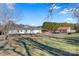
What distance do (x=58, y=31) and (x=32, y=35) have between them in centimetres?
26

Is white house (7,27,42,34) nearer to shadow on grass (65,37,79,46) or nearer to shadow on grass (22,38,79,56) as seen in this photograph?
shadow on grass (22,38,79,56)

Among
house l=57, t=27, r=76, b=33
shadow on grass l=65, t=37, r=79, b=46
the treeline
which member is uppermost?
the treeline

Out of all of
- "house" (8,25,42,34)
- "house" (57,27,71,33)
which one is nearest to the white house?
"house" (8,25,42,34)

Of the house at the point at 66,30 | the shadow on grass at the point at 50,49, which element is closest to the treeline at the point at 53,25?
the house at the point at 66,30

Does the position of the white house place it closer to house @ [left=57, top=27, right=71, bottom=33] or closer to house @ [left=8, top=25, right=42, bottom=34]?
house @ [left=8, top=25, right=42, bottom=34]

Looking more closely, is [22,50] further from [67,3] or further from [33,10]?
[67,3]

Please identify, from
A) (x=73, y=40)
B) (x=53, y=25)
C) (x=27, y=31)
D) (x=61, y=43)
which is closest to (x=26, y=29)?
(x=27, y=31)

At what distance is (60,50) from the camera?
1.98 m

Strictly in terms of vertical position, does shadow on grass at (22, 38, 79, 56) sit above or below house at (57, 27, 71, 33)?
below

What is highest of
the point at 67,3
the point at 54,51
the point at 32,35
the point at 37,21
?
the point at 67,3

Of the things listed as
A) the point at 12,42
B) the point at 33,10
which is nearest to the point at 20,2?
the point at 33,10

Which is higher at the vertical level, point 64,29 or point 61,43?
point 64,29

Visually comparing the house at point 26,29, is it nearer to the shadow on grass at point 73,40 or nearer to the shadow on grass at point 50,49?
the shadow on grass at point 50,49

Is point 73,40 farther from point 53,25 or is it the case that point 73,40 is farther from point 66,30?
point 53,25
